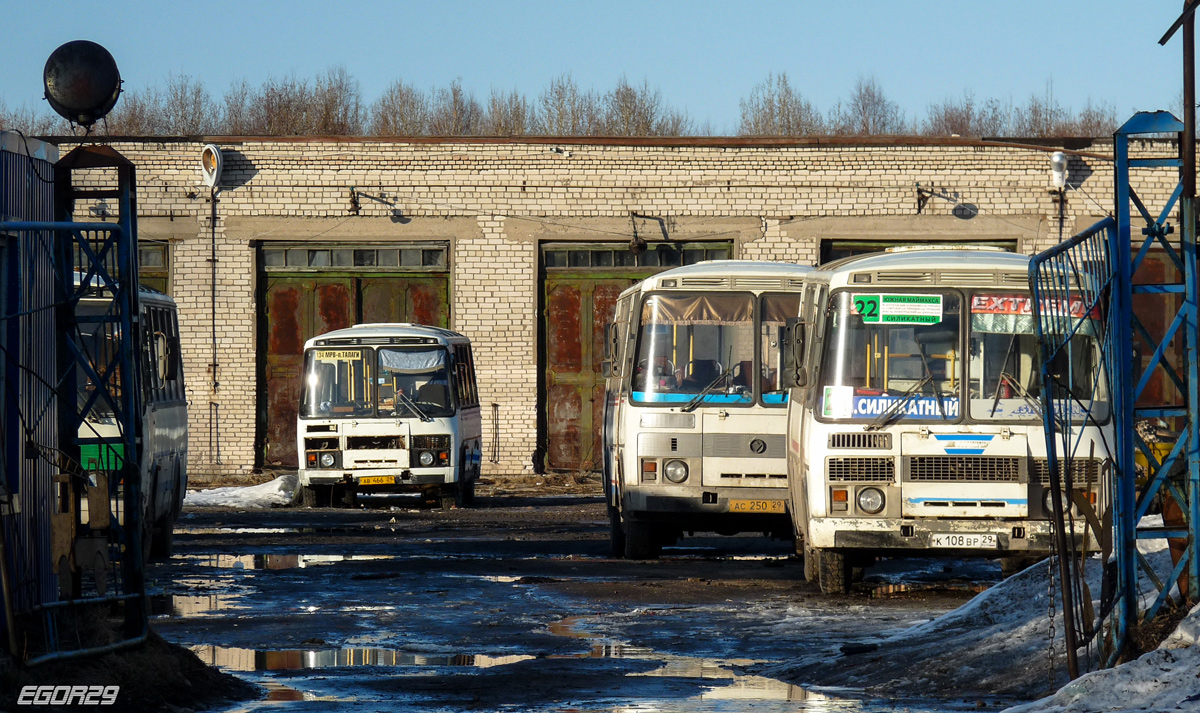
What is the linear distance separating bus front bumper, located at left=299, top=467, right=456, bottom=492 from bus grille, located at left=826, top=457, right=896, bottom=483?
441 inches

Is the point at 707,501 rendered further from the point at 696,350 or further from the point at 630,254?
the point at 630,254

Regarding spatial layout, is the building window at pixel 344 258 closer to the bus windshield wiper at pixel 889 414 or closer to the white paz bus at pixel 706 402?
the white paz bus at pixel 706 402

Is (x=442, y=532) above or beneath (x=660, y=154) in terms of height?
beneath

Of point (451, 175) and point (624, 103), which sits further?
point (624, 103)

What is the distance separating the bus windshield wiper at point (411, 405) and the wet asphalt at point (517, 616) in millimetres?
3688

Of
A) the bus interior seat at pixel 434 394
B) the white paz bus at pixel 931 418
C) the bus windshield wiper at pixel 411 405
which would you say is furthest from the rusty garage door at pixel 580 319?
the white paz bus at pixel 931 418

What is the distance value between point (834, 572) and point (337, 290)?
1736cm

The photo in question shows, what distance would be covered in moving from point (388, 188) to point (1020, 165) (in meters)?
10.9

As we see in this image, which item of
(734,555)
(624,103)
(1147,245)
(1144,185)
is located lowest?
(734,555)

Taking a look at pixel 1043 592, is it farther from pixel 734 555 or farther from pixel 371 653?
pixel 734 555

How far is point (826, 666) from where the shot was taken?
30.4ft

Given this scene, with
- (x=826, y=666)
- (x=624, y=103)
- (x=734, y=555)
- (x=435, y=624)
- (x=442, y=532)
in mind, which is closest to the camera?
(x=826, y=666)

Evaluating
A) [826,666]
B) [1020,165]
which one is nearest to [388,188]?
[1020,165]

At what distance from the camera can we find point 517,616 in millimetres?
11734
